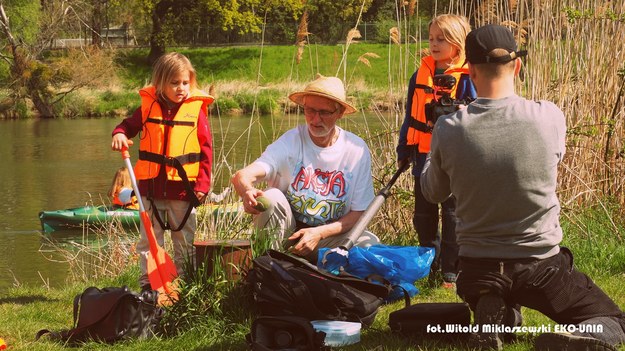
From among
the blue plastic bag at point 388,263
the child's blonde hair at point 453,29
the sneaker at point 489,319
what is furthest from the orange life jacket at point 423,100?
the sneaker at point 489,319

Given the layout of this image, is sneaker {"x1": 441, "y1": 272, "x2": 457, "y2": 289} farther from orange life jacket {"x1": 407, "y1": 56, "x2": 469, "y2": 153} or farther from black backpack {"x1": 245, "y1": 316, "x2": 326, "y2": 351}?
black backpack {"x1": 245, "y1": 316, "x2": 326, "y2": 351}

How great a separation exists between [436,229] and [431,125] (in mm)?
560

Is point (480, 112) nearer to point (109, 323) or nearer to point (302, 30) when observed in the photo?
point (109, 323)

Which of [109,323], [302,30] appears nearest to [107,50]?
[302,30]

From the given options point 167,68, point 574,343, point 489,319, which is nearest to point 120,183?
point 167,68

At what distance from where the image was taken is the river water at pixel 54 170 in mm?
8750

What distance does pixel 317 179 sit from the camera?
194 inches

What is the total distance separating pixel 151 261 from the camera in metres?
5.04

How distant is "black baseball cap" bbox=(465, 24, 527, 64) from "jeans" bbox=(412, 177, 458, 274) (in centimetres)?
146

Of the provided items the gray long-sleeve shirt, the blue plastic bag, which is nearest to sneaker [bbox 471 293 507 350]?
the gray long-sleeve shirt

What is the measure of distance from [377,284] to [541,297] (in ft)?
2.59

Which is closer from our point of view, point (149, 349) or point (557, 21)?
point (149, 349)

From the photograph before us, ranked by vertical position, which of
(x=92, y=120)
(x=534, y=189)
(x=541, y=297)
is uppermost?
(x=534, y=189)

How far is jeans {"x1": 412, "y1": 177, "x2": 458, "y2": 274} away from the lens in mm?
5055
